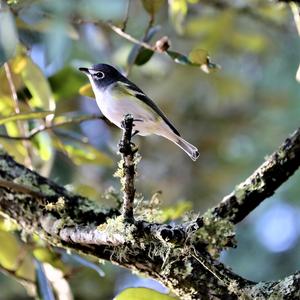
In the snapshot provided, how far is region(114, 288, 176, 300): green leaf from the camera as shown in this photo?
1457 mm

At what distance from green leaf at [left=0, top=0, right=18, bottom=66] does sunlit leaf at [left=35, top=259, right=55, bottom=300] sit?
0.51m

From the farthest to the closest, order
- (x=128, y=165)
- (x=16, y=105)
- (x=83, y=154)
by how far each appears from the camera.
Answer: (x=83, y=154)
(x=16, y=105)
(x=128, y=165)

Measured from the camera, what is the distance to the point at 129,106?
1.60 m

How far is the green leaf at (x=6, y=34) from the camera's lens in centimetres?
160

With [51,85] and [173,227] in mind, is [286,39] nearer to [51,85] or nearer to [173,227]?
[51,85]

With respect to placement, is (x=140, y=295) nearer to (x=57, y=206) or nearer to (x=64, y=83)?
(x=57, y=206)

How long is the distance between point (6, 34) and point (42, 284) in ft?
1.82

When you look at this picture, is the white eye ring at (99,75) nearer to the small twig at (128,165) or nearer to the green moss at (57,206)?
the green moss at (57,206)

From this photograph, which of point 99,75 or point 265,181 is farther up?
point 99,75

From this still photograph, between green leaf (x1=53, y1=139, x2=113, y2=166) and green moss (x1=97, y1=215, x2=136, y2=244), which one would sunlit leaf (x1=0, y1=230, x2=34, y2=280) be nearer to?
green leaf (x1=53, y1=139, x2=113, y2=166)

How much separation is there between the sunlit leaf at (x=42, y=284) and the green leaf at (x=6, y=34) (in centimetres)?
51

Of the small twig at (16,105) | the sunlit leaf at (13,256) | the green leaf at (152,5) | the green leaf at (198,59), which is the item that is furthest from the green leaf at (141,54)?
the sunlit leaf at (13,256)

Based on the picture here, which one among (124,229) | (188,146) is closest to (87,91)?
(188,146)

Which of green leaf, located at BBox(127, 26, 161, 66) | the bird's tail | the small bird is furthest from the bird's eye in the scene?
the bird's tail
